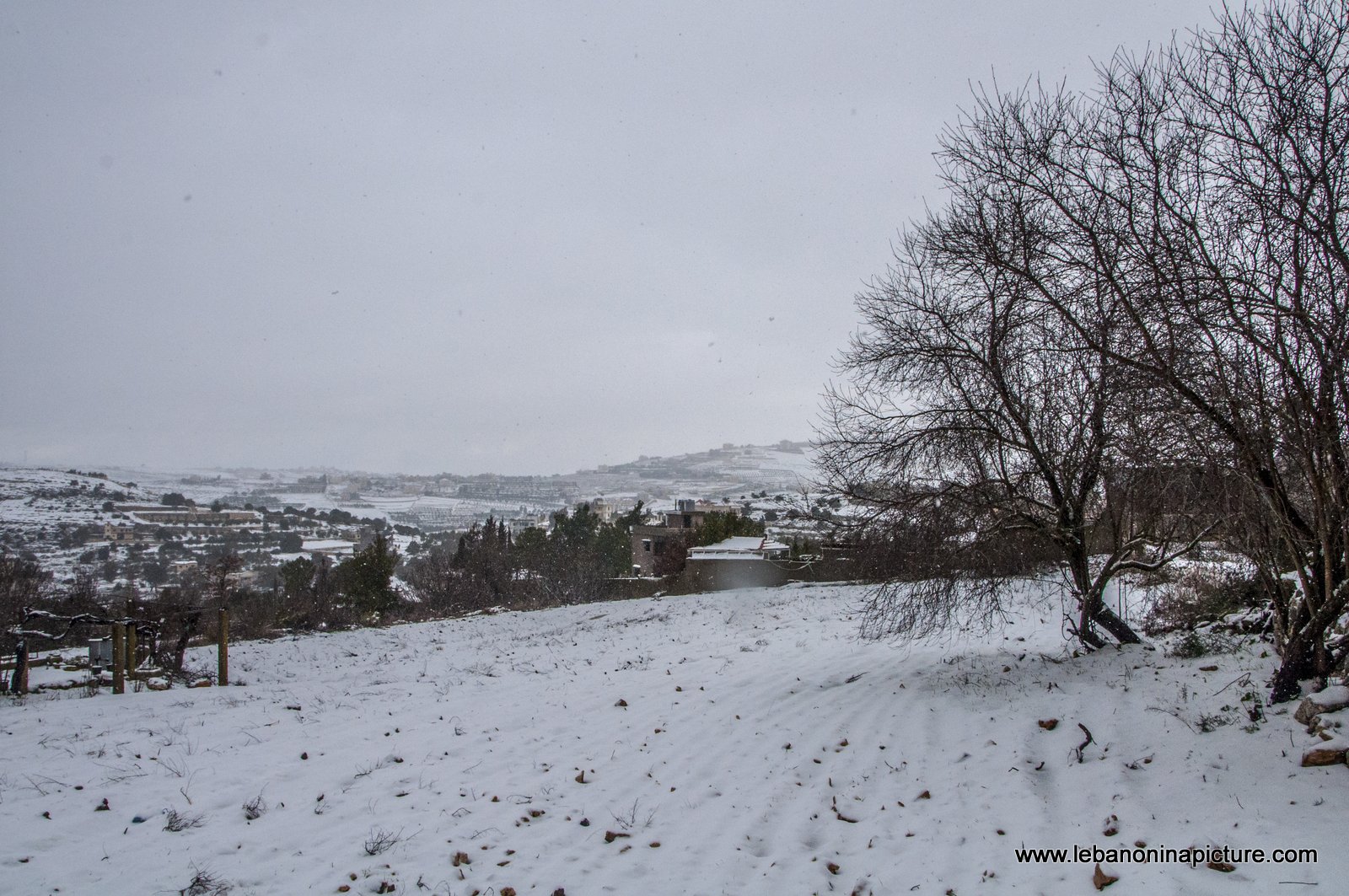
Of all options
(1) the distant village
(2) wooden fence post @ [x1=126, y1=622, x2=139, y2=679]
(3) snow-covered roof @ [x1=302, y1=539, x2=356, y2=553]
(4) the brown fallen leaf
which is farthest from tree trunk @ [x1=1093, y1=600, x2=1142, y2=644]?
(3) snow-covered roof @ [x1=302, y1=539, x2=356, y2=553]

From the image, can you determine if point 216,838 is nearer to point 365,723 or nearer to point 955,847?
point 365,723

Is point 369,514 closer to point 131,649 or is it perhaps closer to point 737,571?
point 737,571

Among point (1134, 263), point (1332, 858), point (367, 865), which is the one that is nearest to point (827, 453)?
point (1134, 263)

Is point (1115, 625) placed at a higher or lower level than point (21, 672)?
higher

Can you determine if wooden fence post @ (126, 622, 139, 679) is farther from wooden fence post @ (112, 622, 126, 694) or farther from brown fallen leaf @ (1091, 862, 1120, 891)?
brown fallen leaf @ (1091, 862, 1120, 891)

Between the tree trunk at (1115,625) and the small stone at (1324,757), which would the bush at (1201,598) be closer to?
the tree trunk at (1115,625)

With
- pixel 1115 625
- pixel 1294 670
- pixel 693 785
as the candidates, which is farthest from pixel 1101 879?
pixel 1115 625

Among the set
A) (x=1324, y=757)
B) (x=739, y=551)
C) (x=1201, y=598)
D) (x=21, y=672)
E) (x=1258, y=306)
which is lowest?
(x=739, y=551)

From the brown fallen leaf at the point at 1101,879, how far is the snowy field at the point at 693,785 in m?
0.05

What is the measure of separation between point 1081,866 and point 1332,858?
1.15m

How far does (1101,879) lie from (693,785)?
292cm

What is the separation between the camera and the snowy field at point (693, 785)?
4.05 meters

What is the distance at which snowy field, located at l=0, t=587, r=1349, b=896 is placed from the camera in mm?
4047

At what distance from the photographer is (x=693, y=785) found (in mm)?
5582
